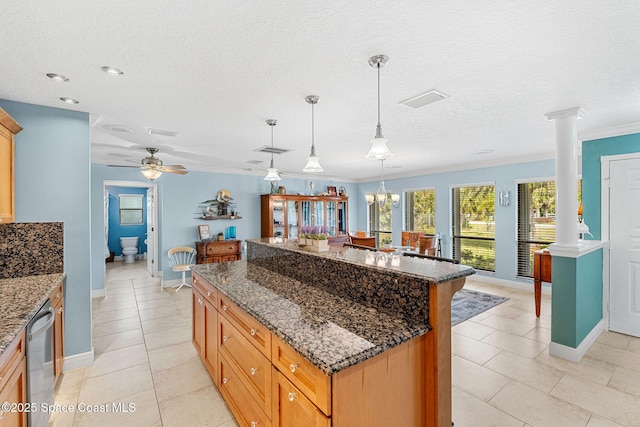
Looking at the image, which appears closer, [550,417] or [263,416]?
[263,416]

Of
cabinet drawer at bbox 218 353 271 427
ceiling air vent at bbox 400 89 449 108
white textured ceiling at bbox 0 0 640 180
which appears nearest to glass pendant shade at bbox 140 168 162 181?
white textured ceiling at bbox 0 0 640 180

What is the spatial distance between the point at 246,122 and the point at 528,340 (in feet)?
12.7

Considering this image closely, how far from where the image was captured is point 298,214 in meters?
6.82

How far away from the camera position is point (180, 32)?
1609 millimetres

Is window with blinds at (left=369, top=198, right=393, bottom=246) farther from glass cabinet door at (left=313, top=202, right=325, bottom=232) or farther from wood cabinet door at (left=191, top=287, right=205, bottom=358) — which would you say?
wood cabinet door at (left=191, top=287, right=205, bottom=358)

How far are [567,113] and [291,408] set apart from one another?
11.1 feet

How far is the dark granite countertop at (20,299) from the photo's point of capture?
1507 millimetres

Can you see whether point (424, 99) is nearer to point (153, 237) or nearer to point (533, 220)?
point (533, 220)

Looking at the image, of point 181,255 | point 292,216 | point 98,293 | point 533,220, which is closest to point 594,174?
point 533,220

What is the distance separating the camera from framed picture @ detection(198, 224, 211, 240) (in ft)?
19.4

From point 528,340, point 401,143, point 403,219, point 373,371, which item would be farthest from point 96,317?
point 403,219

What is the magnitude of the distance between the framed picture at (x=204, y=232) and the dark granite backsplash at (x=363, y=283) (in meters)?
3.79

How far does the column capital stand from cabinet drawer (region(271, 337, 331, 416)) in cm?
324

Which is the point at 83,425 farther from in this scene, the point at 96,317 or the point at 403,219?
the point at 403,219
